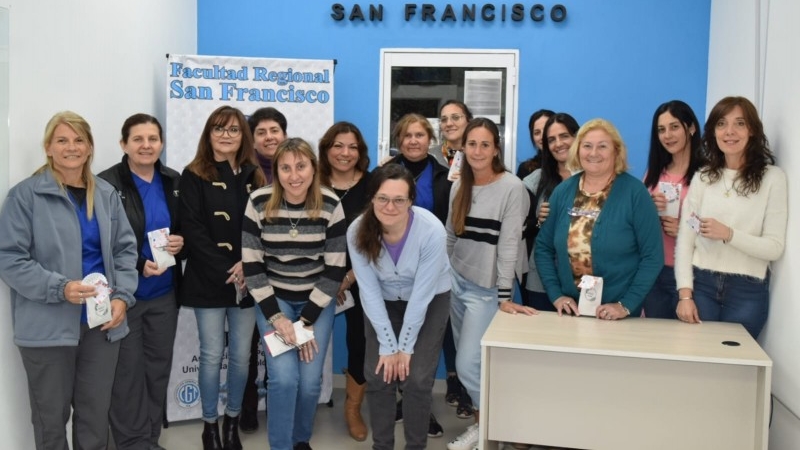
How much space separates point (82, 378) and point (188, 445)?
1037 millimetres

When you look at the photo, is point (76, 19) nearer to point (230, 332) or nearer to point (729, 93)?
point (230, 332)

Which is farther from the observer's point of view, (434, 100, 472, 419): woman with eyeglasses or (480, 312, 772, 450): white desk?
(434, 100, 472, 419): woman with eyeglasses

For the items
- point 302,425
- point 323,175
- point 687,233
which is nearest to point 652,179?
point 687,233

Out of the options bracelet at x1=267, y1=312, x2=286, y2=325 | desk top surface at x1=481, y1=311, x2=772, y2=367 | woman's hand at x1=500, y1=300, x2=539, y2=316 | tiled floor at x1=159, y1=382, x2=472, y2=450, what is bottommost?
tiled floor at x1=159, y1=382, x2=472, y2=450

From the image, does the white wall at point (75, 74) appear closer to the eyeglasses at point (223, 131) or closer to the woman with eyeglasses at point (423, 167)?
the eyeglasses at point (223, 131)

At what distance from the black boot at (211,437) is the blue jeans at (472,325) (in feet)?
4.41

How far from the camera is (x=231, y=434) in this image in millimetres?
3676

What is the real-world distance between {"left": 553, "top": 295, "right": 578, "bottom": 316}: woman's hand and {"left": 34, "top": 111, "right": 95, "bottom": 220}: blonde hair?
7.10ft

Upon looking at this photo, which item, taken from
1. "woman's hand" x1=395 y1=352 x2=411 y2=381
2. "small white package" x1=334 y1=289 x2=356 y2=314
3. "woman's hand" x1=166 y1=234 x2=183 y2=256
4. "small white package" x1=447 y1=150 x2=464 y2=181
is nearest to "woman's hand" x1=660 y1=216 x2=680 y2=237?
"small white package" x1=447 y1=150 x2=464 y2=181

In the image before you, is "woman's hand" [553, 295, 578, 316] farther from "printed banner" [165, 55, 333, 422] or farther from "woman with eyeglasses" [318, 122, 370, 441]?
"printed banner" [165, 55, 333, 422]

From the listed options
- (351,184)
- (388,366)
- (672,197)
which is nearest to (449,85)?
(351,184)

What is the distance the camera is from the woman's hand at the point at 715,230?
2.97 m

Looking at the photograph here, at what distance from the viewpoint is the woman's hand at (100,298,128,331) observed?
2.97 meters

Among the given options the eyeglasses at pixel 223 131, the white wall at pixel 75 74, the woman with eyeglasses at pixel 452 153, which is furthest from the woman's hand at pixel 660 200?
the white wall at pixel 75 74
